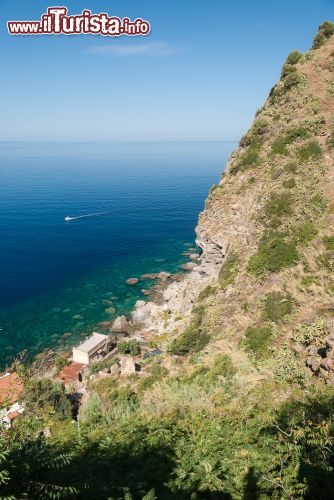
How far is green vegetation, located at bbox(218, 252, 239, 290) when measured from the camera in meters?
27.9

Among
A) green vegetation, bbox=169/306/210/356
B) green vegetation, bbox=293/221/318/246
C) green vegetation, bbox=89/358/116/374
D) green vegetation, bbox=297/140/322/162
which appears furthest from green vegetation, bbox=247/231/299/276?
green vegetation, bbox=89/358/116/374

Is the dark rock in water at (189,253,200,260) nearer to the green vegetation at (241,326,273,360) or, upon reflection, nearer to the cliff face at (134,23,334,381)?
the cliff face at (134,23,334,381)

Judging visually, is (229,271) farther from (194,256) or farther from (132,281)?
(194,256)

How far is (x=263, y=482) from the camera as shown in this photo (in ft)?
24.6

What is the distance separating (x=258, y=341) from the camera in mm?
19500

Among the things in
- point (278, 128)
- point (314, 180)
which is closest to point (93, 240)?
point (278, 128)

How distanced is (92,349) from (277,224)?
25.7 meters

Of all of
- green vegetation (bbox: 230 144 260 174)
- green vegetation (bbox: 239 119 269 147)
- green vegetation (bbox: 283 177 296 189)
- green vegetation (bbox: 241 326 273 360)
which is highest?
green vegetation (bbox: 239 119 269 147)

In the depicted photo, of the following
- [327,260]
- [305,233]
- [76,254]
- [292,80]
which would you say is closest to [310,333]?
[327,260]

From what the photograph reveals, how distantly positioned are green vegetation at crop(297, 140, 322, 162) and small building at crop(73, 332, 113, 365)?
30852 millimetres

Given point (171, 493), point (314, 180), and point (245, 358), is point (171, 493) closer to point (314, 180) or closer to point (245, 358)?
point (245, 358)

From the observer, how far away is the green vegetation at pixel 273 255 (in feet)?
78.2

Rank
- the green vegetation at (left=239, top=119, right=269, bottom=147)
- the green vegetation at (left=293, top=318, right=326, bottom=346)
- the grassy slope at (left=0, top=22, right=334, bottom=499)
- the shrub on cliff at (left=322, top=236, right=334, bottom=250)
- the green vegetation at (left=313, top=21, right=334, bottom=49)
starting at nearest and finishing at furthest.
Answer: the grassy slope at (left=0, top=22, right=334, bottom=499) < the green vegetation at (left=293, top=318, right=326, bottom=346) < the shrub on cliff at (left=322, top=236, right=334, bottom=250) < the green vegetation at (left=239, top=119, right=269, bottom=147) < the green vegetation at (left=313, top=21, right=334, bottom=49)

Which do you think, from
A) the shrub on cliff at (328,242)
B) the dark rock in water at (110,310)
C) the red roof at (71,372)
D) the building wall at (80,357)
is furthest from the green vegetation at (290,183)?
the dark rock in water at (110,310)
